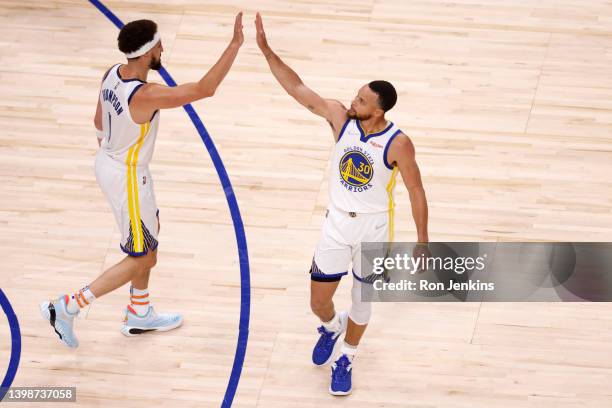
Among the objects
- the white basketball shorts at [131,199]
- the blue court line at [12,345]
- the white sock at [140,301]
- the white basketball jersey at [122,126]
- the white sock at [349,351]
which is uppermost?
the white basketball jersey at [122,126]

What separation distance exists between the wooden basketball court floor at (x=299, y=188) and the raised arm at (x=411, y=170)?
1260mm

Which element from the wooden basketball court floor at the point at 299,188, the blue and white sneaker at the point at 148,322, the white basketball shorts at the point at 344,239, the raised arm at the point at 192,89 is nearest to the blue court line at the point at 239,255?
the wooden basketball court floor at the point at 299,188

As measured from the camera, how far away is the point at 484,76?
904 cm

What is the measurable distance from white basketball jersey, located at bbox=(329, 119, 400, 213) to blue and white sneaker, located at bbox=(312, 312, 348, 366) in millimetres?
1016

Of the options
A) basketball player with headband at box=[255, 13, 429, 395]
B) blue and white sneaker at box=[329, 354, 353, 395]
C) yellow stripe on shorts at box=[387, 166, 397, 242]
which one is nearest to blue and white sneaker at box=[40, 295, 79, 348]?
basketball player with headband at box=[255, 13, 429, 395]

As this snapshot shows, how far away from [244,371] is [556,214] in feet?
8.96

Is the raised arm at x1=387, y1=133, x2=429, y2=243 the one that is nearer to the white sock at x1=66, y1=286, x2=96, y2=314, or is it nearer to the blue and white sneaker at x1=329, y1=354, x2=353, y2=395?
the blue and white sneaker at x1=329, y1=354, x2=353, y2=395

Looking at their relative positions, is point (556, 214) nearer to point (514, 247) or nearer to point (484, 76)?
point (514, 247)

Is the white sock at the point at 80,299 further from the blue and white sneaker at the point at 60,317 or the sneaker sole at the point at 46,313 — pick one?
the sneaker sole at the point at 46,313

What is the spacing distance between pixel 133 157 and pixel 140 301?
3.65 feet

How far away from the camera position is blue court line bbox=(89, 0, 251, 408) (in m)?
6.77

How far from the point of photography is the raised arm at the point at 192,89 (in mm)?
6000

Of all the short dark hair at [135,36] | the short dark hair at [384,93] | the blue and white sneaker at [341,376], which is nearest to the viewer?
the short dark hair at [384,93]

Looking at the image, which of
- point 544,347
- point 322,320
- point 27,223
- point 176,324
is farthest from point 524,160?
point 27,223
